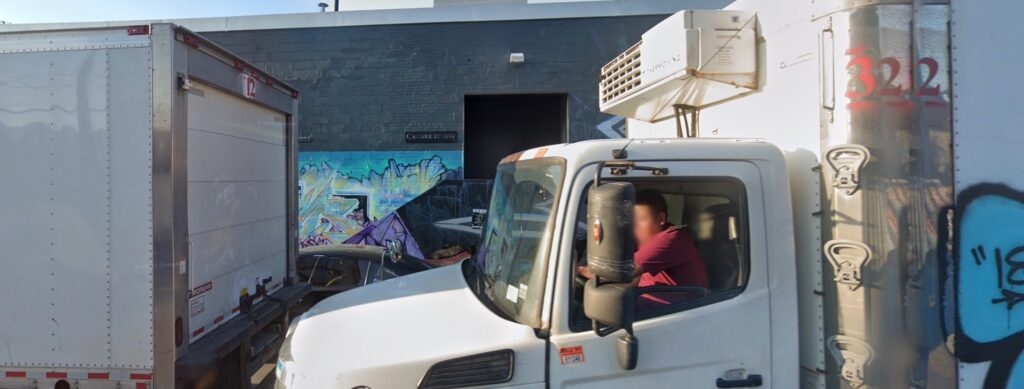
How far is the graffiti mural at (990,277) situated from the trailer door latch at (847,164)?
1.28 ft

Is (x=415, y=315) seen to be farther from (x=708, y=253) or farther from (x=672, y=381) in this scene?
(x=708, y=253)

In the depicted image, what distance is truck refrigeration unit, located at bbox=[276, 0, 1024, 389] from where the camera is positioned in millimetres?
1738

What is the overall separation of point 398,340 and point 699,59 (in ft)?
5.98

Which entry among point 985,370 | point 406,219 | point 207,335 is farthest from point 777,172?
point 406,219

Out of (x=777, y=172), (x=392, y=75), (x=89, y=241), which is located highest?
(x=392, y=75)

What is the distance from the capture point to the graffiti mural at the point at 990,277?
5.79 ft

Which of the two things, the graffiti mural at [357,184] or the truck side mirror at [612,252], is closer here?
the truck side mirror at [612,252]

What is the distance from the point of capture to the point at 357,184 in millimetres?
10484

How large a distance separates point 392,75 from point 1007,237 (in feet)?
32.7

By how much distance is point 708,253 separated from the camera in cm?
204

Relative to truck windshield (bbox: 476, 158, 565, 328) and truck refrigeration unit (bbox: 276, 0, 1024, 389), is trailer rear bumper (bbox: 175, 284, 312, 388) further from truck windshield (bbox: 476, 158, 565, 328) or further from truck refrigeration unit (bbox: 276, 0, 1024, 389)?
truck windshield (bbox: 476, 158, 565, 328)

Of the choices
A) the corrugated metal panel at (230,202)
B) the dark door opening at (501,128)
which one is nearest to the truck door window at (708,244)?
the corrugated metal panel at (230,202)

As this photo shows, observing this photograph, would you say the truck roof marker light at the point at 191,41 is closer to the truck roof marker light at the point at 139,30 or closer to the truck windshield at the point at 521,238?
the truck roof marker light at the point at 139,30

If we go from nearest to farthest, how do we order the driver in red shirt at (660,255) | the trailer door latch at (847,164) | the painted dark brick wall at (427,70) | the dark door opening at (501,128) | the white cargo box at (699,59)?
the trailer door latch at (847,164) < the driver in red shirt at (660,255) < the white cargo box at (699,59) < the painted dark brick wall at (427,70) < the dark door opening at (501,128)
